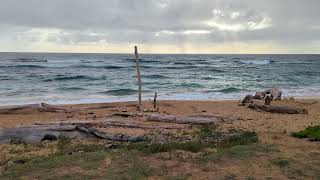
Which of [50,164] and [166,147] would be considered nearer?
[50,164]

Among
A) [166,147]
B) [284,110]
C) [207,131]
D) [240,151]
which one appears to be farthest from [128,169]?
[284,110]

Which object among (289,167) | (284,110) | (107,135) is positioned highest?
(289,167)

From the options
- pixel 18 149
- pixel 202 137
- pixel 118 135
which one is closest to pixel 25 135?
pixel 18 149

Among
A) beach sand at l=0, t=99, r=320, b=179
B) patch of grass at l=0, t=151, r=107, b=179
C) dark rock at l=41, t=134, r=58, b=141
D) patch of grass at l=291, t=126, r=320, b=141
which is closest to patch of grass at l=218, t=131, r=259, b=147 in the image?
beach sand at l=0, t=99, r=320, b=179

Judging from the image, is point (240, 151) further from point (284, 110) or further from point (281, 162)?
point (284, 110)

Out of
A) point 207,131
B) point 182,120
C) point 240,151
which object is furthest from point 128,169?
point 182,120

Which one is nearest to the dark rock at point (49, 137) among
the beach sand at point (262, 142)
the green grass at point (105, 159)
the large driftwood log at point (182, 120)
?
the green grass at point (105, 159)

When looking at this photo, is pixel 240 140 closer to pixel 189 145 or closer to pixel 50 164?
pixel 189 145

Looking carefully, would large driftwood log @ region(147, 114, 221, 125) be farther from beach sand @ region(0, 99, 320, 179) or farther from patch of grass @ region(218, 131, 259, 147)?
patch of grass @ region(218, 131, 259, 147)

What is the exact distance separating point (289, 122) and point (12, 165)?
26.6 ft

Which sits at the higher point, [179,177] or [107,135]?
[179,177]

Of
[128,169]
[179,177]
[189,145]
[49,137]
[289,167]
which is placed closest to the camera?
[179,177]

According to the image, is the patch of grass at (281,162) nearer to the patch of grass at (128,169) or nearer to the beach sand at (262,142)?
the beach sand at (262,142)

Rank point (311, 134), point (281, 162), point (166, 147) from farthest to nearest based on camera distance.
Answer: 1. point (311, 134)
2. point (166, 147)
3. point (281, 162)
